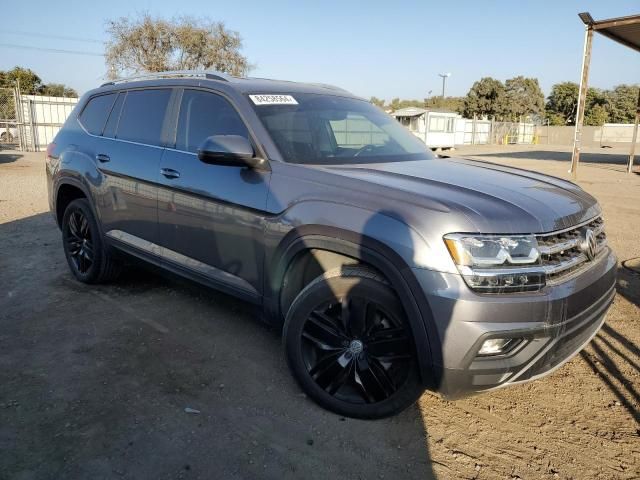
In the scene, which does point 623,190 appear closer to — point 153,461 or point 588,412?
point 588,412

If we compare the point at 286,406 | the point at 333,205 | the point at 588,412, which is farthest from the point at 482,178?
the point at 286,406

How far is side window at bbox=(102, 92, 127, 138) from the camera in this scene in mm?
4414

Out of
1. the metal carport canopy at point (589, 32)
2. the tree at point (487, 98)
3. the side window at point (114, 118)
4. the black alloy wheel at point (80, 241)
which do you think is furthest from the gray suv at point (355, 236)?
the tree at point (487, 98)

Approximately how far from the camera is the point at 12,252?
5.99 metres

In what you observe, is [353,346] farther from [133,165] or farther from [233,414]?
[133,165]

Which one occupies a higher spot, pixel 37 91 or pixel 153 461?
pixel 37 91

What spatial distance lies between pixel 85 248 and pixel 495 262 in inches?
151

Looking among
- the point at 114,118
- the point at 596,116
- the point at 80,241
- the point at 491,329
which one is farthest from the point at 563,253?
the point at 596,116

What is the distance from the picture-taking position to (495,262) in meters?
2.31

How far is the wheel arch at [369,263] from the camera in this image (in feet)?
7.79

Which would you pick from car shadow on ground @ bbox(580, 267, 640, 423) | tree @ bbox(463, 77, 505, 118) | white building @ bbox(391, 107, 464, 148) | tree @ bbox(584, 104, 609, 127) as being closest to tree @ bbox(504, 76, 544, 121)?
tree @ bbox(463, 77, 505, 118)

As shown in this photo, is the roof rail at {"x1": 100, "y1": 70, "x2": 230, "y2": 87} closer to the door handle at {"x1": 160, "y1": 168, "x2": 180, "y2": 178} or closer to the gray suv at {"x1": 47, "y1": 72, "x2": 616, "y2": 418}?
the gray suv at {"x1": 47, "y1": 72, "x2": 616, "y2": 418}

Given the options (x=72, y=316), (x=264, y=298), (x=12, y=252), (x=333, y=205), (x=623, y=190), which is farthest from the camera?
(x=623, y=190)

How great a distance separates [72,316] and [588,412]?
3.70 m
